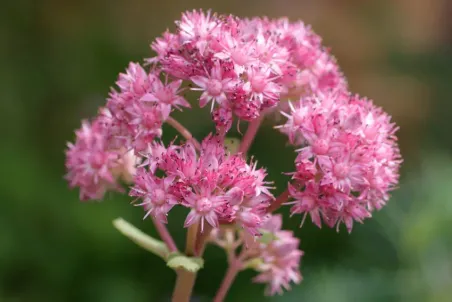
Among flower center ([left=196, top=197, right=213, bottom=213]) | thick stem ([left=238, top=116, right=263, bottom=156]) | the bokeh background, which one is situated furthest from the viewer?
the bokeh background

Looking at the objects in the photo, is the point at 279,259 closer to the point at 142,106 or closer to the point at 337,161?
the point at 337,161

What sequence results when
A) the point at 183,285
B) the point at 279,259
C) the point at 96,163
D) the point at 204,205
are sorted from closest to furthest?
1. the point at 204,205
2. the point at 183,285
3. the point at 96,163
4. the point at 279,259

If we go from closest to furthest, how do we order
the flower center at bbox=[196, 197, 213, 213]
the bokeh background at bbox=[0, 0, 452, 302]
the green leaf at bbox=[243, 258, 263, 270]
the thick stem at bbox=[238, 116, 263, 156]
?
the flower center at bbox=[196, 197, 213, 213] < the thick stem at bbox=[238, 116, 263, 156] < the green leaf at bbox=[243, 258, 263, 270] < the bokeh background at bbox=[0, 0, 452, 302]

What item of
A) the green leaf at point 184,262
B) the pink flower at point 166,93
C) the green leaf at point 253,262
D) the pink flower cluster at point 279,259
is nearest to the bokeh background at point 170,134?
the pink flower cluster at point 279,259

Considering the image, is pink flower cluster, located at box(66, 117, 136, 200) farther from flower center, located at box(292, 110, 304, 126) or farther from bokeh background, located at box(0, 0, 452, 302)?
bokeh background, located at box(0, 0, 452, 302)

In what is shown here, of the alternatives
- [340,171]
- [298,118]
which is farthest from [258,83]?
[340,171]

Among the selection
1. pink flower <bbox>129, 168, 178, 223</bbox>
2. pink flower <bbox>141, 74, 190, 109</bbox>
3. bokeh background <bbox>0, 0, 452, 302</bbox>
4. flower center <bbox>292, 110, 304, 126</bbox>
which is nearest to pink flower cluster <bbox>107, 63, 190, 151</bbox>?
pink flower <bbox>141, 74, 190, 109</bbox>
